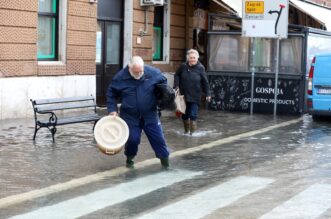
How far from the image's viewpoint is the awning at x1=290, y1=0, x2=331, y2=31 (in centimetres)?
2218

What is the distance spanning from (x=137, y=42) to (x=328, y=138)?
793cm

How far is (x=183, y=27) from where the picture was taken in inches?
887

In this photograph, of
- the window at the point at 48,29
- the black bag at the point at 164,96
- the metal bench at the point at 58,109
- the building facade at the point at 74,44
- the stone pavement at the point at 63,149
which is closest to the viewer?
the stone pavement at the point at 63,149

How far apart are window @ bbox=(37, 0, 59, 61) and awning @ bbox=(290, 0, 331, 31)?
8.87 meters

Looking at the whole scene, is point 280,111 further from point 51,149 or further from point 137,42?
point 51,149

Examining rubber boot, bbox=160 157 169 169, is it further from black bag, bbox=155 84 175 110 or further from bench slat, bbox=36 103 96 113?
bench slat, bbox=36 103 96 113

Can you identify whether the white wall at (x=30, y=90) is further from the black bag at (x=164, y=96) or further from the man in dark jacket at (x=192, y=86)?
the black bag at (x=164, y=96)

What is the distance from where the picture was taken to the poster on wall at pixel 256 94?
58.2ft

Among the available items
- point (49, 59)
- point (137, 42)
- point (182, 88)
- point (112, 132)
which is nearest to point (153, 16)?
point (137, 42)

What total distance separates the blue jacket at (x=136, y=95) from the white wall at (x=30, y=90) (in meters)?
5.92

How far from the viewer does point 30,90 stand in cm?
1552

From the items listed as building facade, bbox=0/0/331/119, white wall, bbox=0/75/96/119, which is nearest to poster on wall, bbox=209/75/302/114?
building facade, bbox=0/0/331/119

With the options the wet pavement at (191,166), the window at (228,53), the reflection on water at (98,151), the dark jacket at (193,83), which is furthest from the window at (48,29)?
the dark jacket at (193,83)

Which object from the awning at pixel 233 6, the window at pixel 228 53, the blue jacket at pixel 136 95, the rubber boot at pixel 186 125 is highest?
the awning at pixel 233 6
